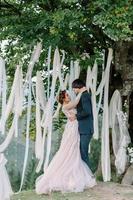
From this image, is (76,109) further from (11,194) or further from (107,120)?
(11,194)

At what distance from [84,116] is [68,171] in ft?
3.07

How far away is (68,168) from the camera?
955cm

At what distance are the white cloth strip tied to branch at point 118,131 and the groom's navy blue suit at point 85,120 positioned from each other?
119 centimetres

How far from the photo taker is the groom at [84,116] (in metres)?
9.40

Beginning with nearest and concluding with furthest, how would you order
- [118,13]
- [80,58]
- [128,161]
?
[118,13] < [80,58] < [128,161]

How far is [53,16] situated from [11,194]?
9.25ft

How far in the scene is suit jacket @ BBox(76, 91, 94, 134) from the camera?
9.41m

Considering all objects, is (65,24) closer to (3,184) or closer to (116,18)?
(116,18)

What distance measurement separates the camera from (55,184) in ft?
31.0

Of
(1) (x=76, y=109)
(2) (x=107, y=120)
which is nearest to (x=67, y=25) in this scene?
(1) (x=76, y=109)

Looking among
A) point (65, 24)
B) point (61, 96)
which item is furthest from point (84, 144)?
point (65, 24)

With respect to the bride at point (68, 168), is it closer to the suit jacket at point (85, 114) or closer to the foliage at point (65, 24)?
the suit jacket at point (85, 114)

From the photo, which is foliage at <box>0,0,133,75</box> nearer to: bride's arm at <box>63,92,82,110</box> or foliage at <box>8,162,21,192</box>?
bride's arm at <box>63,92,82,110</box>

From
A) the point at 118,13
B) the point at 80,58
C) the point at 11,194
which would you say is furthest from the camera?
the point at 80,58
